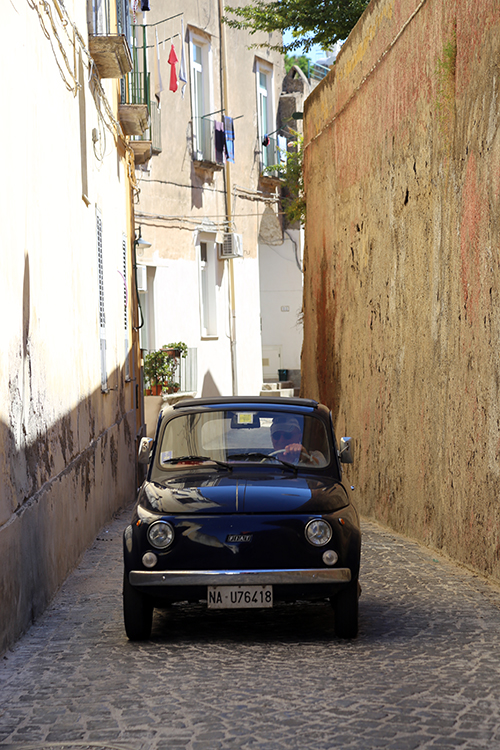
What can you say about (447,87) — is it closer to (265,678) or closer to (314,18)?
(265,678)

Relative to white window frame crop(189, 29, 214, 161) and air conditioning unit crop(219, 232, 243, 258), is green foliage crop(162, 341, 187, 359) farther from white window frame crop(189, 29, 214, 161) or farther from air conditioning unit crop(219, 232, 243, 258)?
white window frame crop(189, 29, 214, 161)

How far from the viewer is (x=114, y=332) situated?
46.9ft

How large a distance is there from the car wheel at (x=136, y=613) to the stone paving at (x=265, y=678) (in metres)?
0.12

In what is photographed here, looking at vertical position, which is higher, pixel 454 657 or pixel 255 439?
pixel 255 439

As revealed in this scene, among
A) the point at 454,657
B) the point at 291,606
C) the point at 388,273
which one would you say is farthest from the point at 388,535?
the point at 454,657

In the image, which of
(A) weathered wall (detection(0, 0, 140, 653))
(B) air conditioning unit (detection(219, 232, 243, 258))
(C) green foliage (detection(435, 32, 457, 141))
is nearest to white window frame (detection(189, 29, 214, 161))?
(B) air conditioning unit (detection(219, 232, 243, 258))

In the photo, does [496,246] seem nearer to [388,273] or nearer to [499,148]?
[499,148]

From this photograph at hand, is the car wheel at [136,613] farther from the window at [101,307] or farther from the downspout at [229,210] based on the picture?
the downspout at [229,210]

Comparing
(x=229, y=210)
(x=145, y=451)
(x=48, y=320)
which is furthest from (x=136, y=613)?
(x=229, y=210)

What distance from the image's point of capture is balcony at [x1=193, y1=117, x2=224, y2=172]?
23.5 m

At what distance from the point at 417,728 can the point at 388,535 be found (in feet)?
21.7

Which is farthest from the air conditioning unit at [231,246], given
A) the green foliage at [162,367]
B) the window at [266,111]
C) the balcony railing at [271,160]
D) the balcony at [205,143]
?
the green foliage at [162,367]

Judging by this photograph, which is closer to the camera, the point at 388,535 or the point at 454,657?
the point at 454,657

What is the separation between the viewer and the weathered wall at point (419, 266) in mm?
8219
